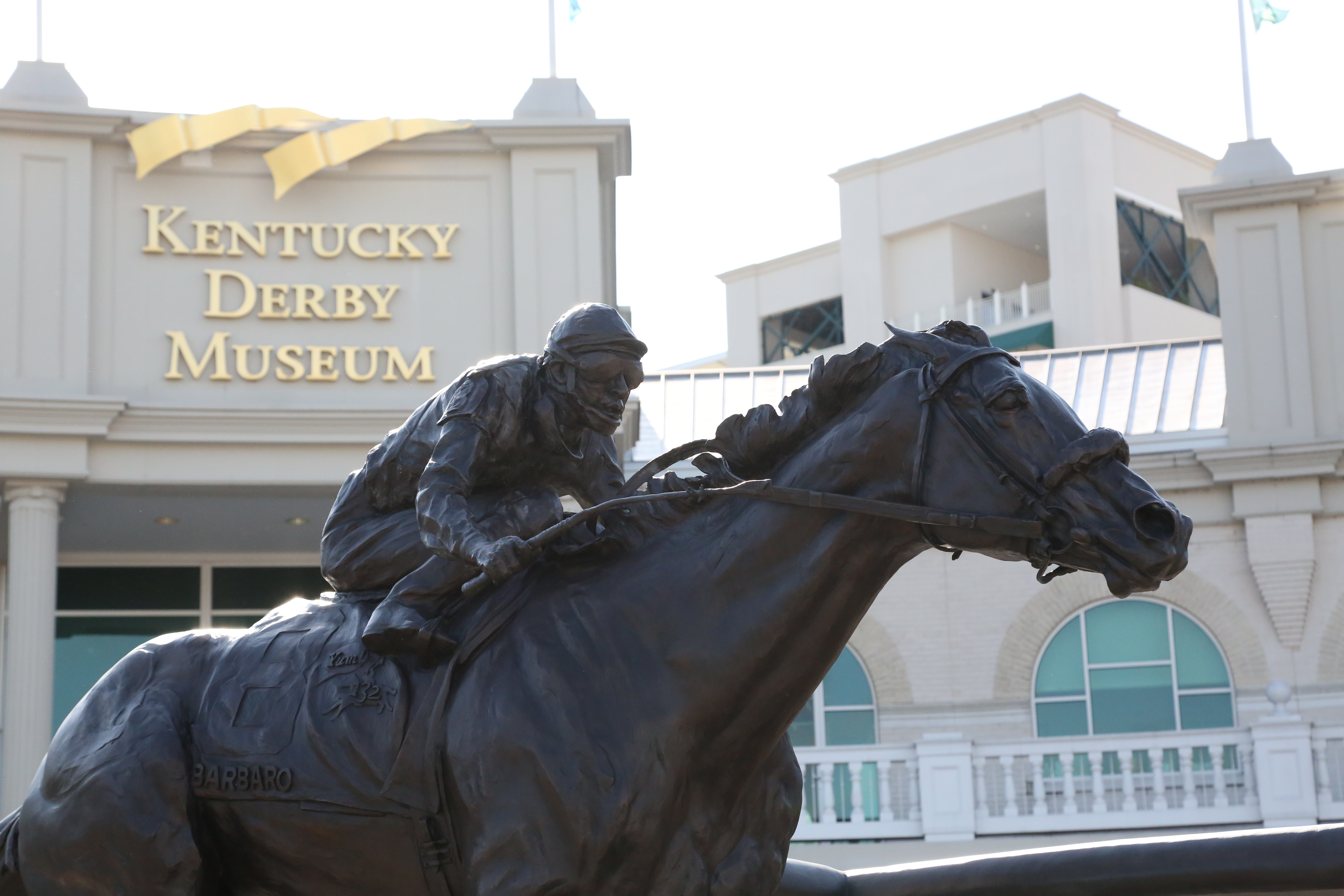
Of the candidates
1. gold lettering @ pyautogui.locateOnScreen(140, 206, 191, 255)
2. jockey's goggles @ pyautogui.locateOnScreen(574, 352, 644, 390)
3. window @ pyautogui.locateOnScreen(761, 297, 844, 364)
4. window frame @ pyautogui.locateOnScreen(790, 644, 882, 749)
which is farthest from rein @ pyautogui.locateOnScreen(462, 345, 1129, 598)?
window @ pyautogui.locateOnScreen(761, 297, 844, 364)

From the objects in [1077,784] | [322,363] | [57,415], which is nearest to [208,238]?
[322,363]

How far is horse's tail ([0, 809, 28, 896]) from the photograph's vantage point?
3.96 m

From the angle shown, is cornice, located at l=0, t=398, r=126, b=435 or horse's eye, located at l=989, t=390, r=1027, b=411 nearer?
horse's eye, located at l=989, t=390, r=1027, b=411

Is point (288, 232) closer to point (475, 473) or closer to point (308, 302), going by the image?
point (308, 302)

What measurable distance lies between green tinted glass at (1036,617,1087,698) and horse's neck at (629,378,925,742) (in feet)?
61.1

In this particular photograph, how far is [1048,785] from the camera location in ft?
59.1

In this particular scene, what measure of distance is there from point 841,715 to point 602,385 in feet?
60.1

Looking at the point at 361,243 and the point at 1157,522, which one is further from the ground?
the point at 361,243

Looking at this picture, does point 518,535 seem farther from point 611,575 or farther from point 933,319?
point 933,319

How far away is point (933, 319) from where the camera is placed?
47.9 m

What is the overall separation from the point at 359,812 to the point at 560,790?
56 centimetres

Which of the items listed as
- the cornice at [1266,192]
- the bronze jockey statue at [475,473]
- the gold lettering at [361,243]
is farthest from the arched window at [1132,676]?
the bronze jockey statue at [475,473]

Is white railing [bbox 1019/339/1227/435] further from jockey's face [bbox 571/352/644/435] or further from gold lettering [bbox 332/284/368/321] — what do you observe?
jockey's face [bbox 571/352/644/435]

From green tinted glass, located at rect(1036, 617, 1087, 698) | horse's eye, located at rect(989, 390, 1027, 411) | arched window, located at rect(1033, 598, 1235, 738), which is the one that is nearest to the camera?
horse's eye, located at rect(989, 390, 1027, 411)
